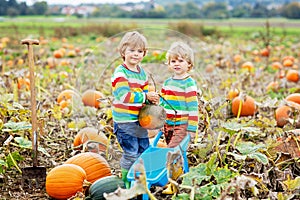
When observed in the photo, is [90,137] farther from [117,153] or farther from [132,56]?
[132,56]

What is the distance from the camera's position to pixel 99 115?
430 cm

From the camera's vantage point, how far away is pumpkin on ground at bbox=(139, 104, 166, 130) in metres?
3.27

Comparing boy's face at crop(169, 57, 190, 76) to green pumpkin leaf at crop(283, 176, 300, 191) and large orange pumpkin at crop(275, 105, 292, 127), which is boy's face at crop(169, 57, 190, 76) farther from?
large orange pumpkin at crop(275, 105, 292, 127)

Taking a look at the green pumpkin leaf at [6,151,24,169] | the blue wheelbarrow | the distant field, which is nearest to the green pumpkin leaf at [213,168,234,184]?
the blue wheelbarrow

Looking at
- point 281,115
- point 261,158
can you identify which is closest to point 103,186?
point 261,158

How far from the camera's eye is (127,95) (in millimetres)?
3270

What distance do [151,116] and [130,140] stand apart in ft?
0.74

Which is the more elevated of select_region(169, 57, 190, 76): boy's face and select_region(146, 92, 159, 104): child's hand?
select_region(169, 57, 190, 76): boy's face

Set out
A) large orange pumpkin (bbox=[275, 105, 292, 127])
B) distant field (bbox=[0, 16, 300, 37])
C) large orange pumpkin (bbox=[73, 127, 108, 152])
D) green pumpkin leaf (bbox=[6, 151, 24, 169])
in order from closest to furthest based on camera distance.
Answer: green pumpkin leaf (bbox=[6, 151, 24, 169]), large orange pumpkin (bbox=[73, 127, 108, 152]), large orange pumpkin (bbox=[275, 105, 292, 127]), distant field (bbox=[0, 16, 300, 37])

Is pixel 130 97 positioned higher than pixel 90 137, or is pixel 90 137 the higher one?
pixel 130 97

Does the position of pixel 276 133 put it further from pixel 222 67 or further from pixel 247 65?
pixel 222 67

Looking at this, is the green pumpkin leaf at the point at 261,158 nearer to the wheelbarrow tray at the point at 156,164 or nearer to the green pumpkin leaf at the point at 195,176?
the green pumpkin leaf at the point at 195,176

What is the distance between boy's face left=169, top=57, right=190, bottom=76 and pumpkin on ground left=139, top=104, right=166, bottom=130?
27cm

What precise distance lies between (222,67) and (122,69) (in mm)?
5968
